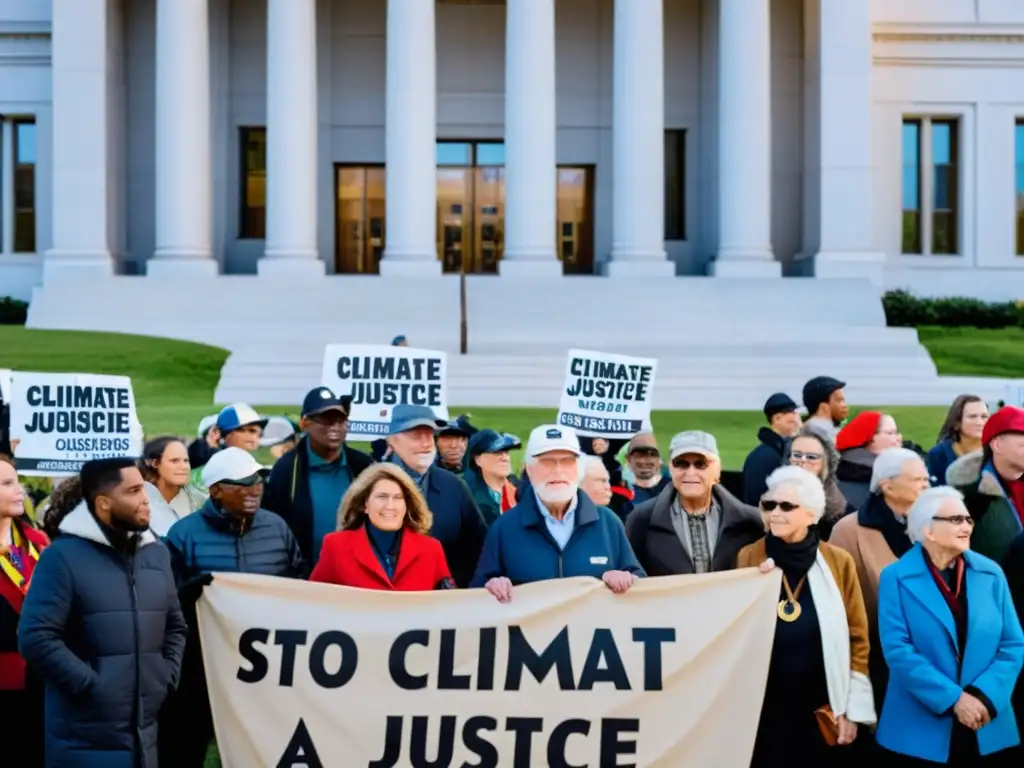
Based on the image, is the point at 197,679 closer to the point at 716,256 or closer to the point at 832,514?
the point at 832,514

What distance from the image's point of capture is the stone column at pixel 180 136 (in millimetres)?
39250

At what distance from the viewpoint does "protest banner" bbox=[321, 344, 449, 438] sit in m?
13.9

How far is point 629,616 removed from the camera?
343 inches

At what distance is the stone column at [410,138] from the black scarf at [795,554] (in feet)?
102

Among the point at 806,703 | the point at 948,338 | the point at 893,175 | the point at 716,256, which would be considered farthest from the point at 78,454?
the point at 893,175

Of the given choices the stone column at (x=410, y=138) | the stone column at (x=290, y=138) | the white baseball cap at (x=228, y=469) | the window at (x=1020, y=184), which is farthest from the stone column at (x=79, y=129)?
the white baseball cap at (x=228, y=469)

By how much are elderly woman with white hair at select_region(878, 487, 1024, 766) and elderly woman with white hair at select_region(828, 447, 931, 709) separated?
70cm

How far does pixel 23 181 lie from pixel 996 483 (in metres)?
39.6

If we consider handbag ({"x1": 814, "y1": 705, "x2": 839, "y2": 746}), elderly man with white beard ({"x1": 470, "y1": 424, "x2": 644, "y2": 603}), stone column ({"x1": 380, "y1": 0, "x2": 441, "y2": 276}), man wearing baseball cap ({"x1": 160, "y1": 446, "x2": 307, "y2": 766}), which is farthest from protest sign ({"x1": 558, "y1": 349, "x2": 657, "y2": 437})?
stone column ({"x1": 380, "y1": 0, "x2": 441, "y2": 276})

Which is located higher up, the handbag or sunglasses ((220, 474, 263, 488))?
sunglasses ((220, 474, 263, 488))

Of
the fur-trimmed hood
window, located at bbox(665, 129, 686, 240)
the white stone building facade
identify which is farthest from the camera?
window, located at bbox(665, 129, 686, 240)

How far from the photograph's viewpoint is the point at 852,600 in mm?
8406

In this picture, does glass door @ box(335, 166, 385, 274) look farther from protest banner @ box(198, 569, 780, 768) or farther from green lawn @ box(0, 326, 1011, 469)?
protest banner @ box(198, 569, 780, 768)

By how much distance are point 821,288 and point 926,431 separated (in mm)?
14548
